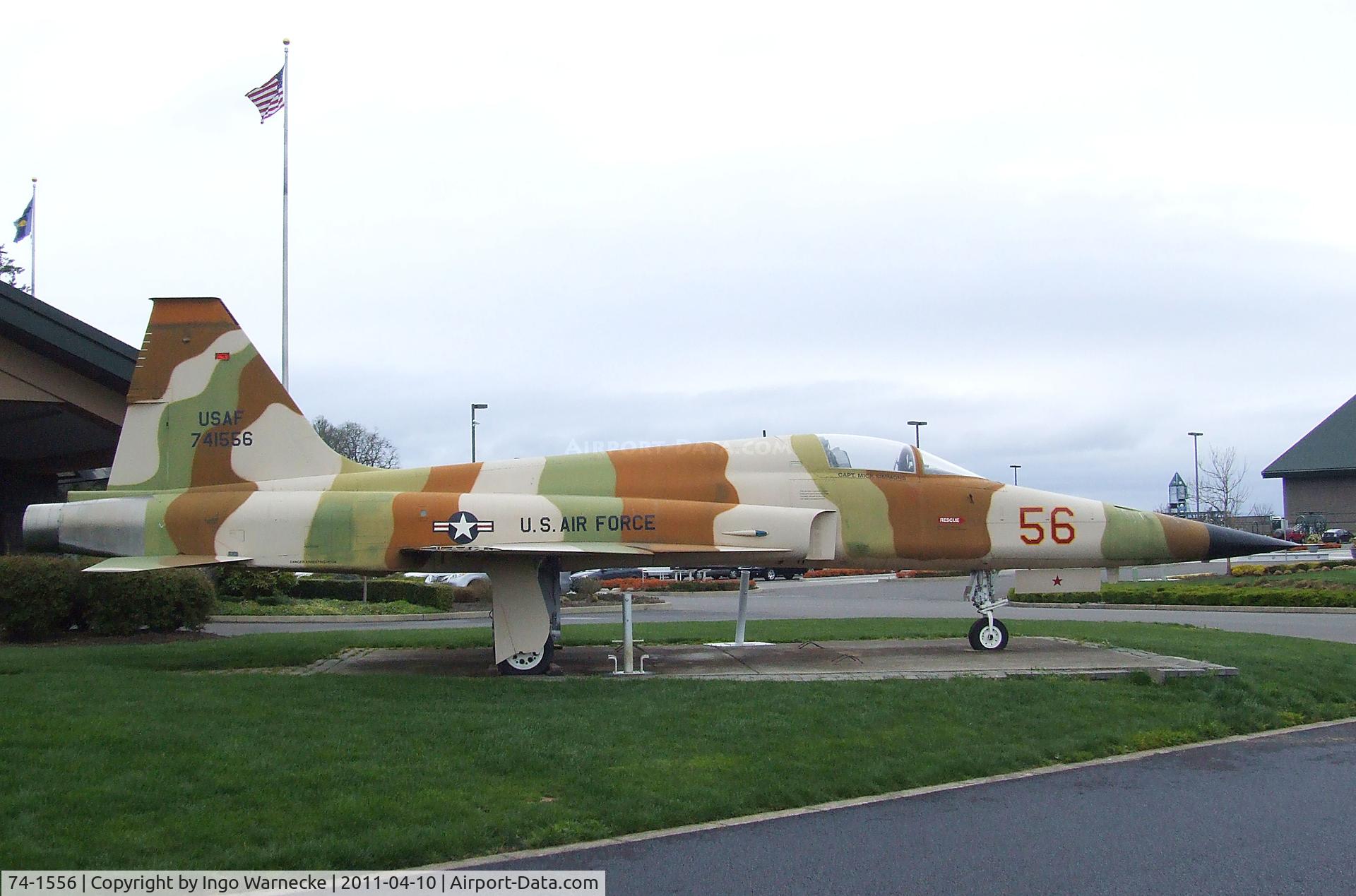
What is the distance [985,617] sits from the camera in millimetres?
13953

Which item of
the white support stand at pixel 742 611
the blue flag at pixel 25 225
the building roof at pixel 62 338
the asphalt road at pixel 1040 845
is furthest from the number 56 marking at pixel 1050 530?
the blue flag at pixel 25 225

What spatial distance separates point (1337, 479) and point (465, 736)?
74540 mm

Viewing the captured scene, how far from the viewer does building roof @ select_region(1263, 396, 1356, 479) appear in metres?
67.4

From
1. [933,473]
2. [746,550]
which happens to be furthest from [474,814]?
[933,473]

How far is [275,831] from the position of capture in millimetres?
5945

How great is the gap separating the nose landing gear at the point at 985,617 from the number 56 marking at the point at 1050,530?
0.71m

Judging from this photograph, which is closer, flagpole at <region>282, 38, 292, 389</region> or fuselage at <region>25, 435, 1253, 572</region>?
fuselage at <region>25, 435, 1253, 572</region>

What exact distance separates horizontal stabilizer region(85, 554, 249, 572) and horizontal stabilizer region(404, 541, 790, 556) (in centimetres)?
221

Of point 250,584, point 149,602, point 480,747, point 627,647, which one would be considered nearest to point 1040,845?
point 480,747

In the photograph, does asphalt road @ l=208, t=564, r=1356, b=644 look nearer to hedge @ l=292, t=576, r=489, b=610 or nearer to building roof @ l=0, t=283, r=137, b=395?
hedge @ l=292, t=576, r=489, b=610

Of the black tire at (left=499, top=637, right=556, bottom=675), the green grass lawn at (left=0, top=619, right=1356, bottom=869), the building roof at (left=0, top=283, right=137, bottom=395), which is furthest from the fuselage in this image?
the building roof at (left=0, top=283, right=137, bottom=395)

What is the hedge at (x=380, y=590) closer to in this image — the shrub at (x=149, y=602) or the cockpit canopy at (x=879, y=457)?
the shrub at (x=149, y=602)

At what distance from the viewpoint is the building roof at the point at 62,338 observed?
1816cm

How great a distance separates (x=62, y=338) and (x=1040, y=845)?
18661 millimetres
